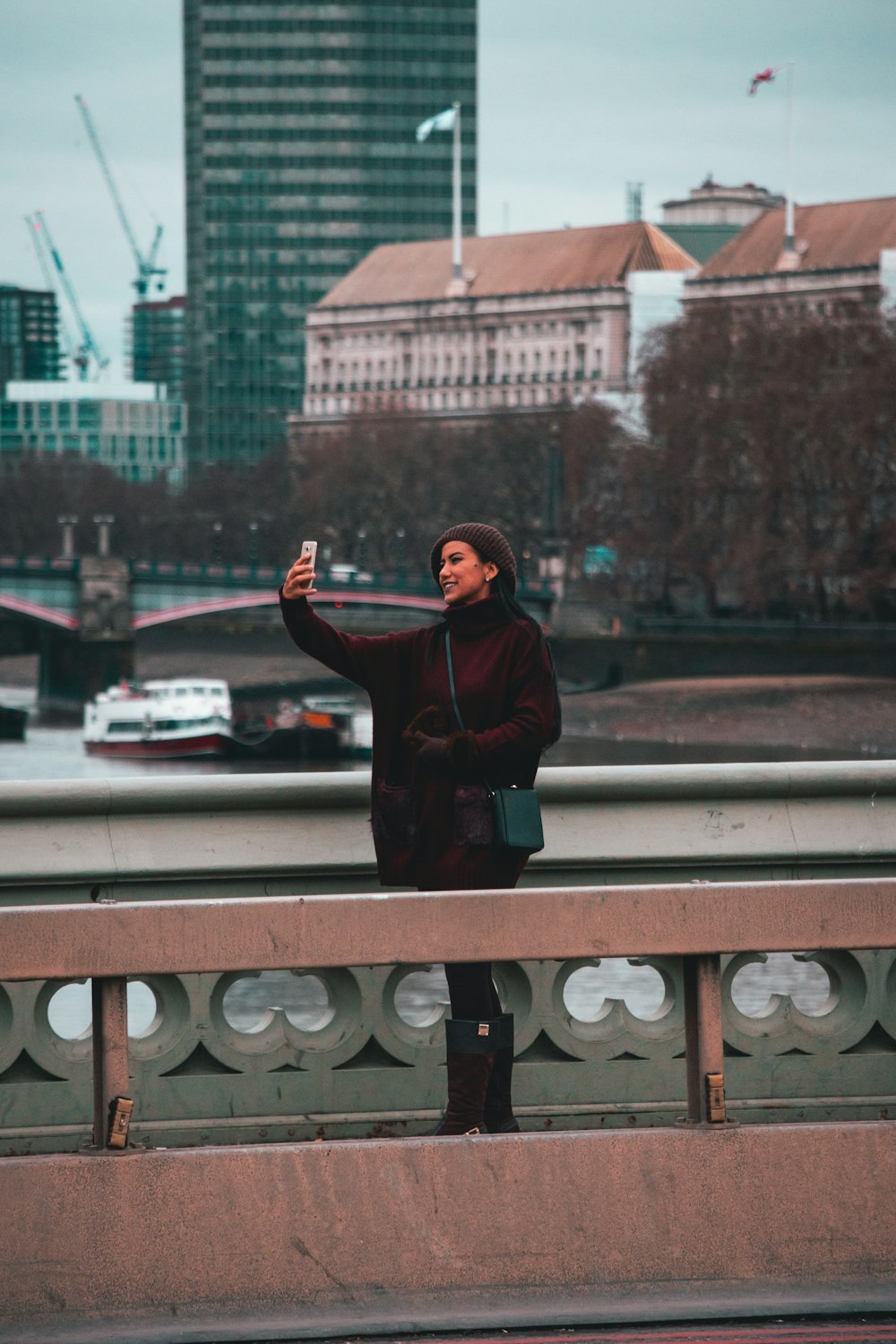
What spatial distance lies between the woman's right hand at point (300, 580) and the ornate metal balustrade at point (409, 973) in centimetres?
49

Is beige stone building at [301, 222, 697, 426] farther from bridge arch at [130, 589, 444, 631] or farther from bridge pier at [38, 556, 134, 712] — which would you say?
bridge pier at [38, 556, 134, 712]

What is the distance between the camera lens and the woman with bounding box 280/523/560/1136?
4918mm

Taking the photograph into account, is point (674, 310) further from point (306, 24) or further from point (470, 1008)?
point (470, 1008)

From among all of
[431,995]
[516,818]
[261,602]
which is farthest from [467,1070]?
[261,602]

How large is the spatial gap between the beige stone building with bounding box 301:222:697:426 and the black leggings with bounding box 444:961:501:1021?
443 feet

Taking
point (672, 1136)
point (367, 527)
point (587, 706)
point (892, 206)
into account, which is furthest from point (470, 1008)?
point (892, 206)

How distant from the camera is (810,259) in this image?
Answer: 133125 millimetres

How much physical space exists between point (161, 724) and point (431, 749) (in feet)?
195

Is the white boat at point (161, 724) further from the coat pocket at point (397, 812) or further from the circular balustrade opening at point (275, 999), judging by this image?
the coat pocket at point (397, 812)

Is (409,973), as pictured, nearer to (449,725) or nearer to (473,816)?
(473,816)

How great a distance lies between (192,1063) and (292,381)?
181 m

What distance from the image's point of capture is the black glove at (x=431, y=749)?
5.07m

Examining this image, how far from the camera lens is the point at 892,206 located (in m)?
132

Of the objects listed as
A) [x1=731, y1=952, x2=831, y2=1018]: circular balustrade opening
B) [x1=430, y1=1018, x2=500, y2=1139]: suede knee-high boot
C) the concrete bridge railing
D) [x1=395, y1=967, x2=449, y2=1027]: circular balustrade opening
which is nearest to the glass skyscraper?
[x1=731, y1=952, x2=831, y2=1018]: circular balustrade opening
